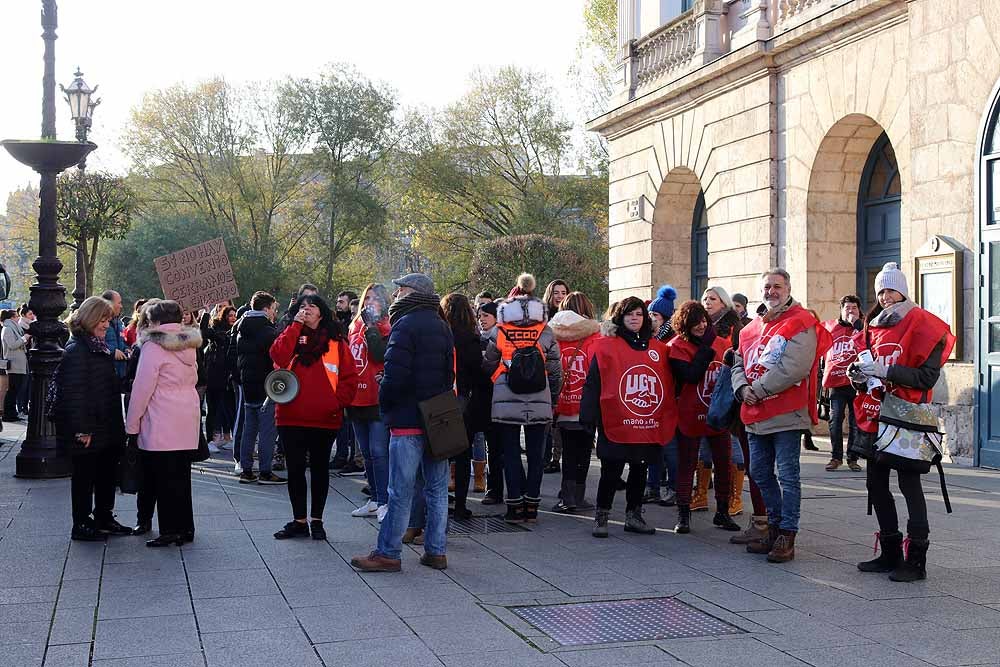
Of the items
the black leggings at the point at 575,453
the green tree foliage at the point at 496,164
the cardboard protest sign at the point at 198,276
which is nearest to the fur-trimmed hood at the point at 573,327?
the black leggings at the point at 575,453

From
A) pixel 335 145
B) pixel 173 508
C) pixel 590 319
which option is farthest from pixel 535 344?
pixel 335 145

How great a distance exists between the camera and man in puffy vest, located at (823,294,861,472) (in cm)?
1204

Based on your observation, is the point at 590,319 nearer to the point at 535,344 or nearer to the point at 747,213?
the point at 535,344

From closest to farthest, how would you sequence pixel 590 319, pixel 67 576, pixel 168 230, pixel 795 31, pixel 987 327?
1. pixel 67 576
2. pixel 590 319
3. pixel 987 327
4. pixel 795 31
5. pixel 168 230

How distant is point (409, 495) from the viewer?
286 inches

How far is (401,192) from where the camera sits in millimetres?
48094

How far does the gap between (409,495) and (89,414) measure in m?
2.52

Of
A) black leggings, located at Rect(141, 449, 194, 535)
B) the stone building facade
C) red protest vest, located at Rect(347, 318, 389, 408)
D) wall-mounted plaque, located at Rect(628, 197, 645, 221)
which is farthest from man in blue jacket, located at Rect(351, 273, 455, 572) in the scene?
wall-mounted plaque, located at Rect(628, 197, 645, 221)

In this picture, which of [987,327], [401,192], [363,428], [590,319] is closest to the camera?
[363,428]

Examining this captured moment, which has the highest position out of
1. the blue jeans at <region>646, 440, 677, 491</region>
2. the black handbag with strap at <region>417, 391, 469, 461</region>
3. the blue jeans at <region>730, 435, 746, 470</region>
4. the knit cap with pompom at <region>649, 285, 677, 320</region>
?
the knit cap with pompom at <region>649, 285, 677, 320</region>

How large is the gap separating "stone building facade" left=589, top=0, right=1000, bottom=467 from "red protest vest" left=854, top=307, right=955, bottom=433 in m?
5.85

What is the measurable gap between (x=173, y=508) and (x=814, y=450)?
29.3ft

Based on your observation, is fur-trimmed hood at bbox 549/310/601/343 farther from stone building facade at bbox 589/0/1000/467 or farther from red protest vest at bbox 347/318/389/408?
stone building facade at bbox 589/0/1000/467

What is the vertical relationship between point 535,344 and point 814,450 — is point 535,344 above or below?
above
